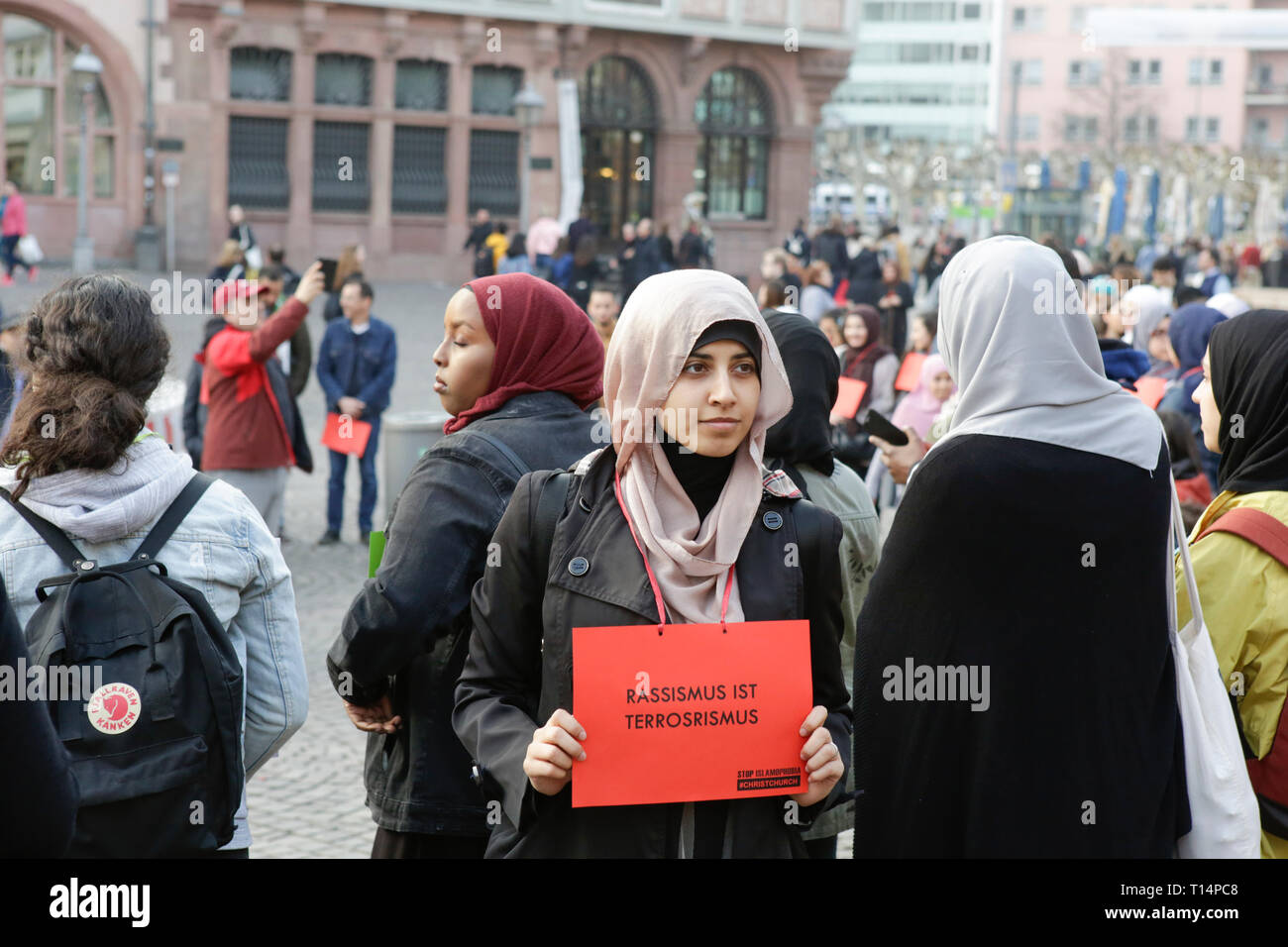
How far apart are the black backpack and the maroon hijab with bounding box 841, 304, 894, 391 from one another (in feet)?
27.5

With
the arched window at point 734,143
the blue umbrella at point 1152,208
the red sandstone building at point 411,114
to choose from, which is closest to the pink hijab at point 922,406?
the red sandstone building at point 411,114

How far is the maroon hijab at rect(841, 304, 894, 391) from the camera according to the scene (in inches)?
430

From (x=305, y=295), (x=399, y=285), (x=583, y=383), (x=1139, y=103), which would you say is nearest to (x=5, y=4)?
(x=399, y=285)

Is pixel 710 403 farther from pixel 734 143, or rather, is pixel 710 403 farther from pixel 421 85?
pixel 734 143

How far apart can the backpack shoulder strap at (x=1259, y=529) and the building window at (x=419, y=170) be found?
32.0 m

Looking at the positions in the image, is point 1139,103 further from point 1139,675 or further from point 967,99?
point 1139,675

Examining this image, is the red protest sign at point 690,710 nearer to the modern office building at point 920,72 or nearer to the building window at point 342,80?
the building window at point 342,80

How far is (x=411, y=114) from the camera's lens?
34.1 meters

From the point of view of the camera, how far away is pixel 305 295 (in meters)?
7.93

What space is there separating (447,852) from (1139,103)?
9329 cm

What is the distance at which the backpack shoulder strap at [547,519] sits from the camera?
2668 mm

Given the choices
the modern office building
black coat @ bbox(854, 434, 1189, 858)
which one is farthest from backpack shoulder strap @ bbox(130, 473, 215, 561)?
the modern office building

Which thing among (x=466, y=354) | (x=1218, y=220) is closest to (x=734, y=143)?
(x=1218, y=220)

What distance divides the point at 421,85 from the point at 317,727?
29.3 m
